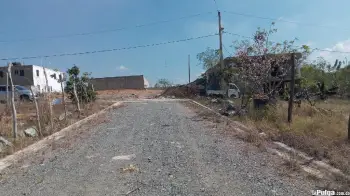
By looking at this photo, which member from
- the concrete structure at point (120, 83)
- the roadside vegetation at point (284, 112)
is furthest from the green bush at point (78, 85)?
the concrete structure at point (120, 83)

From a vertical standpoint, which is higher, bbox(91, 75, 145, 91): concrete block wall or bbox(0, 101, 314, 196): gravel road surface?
bbox(91, 75, 145, 91): concrete block wall

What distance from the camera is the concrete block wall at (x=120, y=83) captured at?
54219 millimetres

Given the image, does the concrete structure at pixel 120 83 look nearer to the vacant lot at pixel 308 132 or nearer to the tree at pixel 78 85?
the tree at pixel 78 85

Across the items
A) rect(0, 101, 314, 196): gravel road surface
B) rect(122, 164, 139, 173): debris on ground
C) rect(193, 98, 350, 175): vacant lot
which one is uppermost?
rect(193, 98, 350, 175): vacant lot

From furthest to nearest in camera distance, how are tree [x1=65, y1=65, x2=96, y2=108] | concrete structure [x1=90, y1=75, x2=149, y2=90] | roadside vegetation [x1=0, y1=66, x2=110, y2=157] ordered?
concrete structure [x1=90, y1=75, x2=149, y2=90], tree [x1=65, y1=65, x2=96, y2=108], roadside vegetation [x1=0, y1=66, x2=110, y2=157]

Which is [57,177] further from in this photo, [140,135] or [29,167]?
[140,135]

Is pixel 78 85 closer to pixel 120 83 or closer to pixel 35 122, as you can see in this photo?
pixel 35 122

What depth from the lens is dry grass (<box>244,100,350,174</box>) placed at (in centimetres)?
616

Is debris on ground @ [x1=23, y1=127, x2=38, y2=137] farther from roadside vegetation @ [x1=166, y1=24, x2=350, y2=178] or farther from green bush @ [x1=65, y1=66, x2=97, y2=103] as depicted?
green bush @ [x1=65, y1=66, x2=97, y2=103]

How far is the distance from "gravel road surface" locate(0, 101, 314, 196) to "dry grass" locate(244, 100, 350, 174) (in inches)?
34.4

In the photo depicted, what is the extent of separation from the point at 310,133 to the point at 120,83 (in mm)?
48341

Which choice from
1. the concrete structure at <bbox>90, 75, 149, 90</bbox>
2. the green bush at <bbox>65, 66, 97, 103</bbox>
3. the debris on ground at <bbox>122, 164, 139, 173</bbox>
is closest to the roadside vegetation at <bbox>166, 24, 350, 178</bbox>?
the debris on ground at <bbox>122, 164, 139, 173</bbox>

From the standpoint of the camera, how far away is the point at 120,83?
5478 centimetres

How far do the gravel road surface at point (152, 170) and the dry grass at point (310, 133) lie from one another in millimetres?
874
